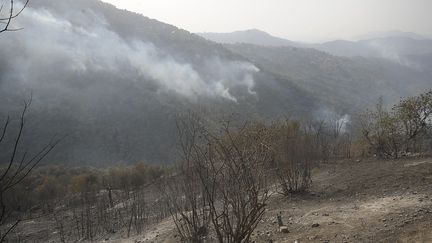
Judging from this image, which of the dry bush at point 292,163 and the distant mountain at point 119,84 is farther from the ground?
the distant mountain at point 119,84

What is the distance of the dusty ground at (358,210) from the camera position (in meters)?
6.34

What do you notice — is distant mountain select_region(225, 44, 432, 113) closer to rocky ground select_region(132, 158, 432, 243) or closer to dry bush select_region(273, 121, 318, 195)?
dry bush select_region(273, 121, 318, 195)

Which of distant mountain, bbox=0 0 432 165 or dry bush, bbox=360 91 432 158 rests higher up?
distant mountain, bbox=0 0 432 165

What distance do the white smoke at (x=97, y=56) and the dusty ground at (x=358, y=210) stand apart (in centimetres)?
4919

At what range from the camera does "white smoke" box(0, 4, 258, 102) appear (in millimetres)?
56750

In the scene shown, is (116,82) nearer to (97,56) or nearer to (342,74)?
(97,56)

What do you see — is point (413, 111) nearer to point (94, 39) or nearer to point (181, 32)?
point (94, 39)

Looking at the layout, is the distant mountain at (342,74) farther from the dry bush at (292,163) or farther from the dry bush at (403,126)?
the dry bush at (292,163)

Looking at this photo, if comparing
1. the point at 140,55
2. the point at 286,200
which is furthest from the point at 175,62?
the point at 286,200

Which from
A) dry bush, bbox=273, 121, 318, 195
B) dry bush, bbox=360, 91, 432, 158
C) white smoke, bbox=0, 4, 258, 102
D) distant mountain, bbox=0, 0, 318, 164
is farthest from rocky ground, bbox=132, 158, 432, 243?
white smoke, bbox=0, 4, 258, 102

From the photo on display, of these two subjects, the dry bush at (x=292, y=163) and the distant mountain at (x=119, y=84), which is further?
the distant mountain at (x=119, y=84)

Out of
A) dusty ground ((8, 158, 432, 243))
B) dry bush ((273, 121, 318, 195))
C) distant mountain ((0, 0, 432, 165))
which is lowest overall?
dusty ground ((8, 158, 432, 243))

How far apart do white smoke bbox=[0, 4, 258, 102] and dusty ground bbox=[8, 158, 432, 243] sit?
4919cm

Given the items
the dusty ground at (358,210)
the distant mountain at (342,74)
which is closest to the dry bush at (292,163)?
the dusty ground at (358,210)
